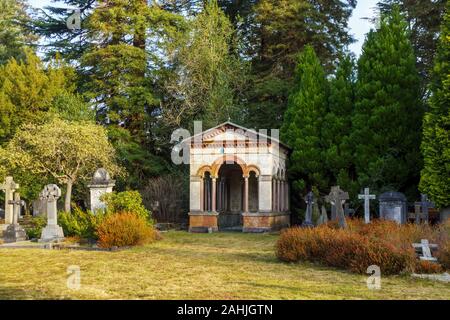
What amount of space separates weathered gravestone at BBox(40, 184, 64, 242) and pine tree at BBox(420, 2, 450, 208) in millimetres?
14468

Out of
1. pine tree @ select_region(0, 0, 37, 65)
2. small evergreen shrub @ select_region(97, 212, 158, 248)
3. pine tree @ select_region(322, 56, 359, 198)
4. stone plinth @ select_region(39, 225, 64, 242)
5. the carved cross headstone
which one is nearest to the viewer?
small evergreen shrub @ select_region(97, 212, 158, 248)

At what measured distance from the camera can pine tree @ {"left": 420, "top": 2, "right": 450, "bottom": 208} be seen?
761 inches

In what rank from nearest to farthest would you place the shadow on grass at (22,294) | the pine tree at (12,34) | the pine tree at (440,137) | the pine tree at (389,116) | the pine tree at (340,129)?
the shadow on grass at (22,294), the pine tree at (440,137), the pine tree at (389,116), the pine tree at (340,129), the pine tree at (12,34)

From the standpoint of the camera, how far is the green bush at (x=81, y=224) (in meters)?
17.6

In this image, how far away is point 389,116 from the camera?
23266 millimetres

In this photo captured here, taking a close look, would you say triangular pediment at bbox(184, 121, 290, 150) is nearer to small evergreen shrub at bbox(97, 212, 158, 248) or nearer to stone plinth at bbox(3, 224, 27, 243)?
small evergreen shrub at bbox(97, 212, 158, 248)

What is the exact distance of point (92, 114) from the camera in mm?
29281

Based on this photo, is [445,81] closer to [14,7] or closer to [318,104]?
[318,104]

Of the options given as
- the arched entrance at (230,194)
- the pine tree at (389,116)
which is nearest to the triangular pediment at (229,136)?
the arched entrance at (230,194)

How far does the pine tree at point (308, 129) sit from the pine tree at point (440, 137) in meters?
6.29

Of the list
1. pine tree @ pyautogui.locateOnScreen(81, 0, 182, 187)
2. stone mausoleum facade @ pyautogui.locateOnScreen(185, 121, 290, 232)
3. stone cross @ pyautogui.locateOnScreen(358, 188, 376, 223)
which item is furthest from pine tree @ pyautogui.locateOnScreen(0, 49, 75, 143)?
stone cross @ pyautogui.locateOnScreen(358, 188, 376, 223)

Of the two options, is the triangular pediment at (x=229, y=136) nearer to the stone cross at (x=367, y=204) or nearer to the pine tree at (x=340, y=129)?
the pine tree at (x=340, y=129)
